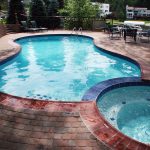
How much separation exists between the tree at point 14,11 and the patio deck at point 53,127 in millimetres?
14218

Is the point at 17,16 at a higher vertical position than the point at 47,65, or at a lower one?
higher

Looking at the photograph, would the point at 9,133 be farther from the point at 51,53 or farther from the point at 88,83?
the point at 51,53

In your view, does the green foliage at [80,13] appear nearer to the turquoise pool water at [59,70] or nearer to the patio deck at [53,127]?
the turquoise pool water at [59,70]

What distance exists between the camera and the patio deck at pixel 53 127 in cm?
478

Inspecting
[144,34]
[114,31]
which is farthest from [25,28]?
[144,34]

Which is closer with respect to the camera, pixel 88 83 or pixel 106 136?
pixel 106 136

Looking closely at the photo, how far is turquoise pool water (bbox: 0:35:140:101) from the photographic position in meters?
8.85

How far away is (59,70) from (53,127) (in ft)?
19.1

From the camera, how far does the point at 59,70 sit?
11.0 meters

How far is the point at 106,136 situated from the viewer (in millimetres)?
5039

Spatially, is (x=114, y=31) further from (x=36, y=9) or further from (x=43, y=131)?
(x=43, y=131)

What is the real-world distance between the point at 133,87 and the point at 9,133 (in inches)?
189

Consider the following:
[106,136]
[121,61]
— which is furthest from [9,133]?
[121,61]

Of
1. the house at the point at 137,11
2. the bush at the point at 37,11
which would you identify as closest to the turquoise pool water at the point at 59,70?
the bush at the point at 37,11
